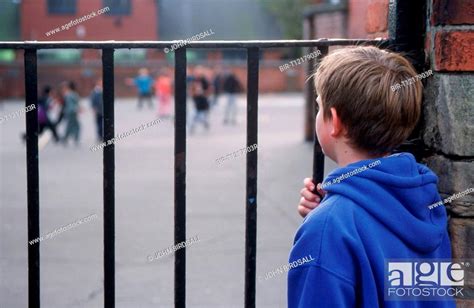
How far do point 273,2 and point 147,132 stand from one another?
3223cm

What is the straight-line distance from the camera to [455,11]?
2.12 meters

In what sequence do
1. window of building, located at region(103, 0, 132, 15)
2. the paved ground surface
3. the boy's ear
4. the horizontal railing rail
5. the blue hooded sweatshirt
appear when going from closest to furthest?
1. the blue hooded sweatshirt
2. the boy's ear
3. the horizontal railing rail
4. the paved ground surface
5. window of building, located at region(103, 0, 132, 15)

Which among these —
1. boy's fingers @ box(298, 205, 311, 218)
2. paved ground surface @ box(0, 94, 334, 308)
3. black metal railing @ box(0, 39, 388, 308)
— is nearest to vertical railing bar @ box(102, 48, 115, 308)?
black metal railing @ box(0, 39, 388, 308)

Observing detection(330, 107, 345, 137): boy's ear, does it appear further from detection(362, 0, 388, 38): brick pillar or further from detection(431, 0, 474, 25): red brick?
detection(362, 0, 388, 38): brick pillar

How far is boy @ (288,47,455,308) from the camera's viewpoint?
5.70 ft

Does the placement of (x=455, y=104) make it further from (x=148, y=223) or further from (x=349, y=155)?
(x=148, y=223)

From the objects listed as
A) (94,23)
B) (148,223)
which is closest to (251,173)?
(148,223)

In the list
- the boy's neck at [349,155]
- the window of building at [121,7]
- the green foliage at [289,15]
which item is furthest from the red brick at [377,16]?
the green foliage at [289,15]

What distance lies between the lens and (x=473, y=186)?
2145 mm

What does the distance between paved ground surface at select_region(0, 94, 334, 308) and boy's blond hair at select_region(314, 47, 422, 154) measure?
10.1 feet

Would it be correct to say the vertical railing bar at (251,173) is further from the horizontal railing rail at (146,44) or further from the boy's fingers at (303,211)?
the boy's fingers at (303,211)

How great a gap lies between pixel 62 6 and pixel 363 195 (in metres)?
42.9

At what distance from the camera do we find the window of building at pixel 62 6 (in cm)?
4256

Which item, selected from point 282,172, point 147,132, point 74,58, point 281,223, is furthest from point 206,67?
point 281,223
